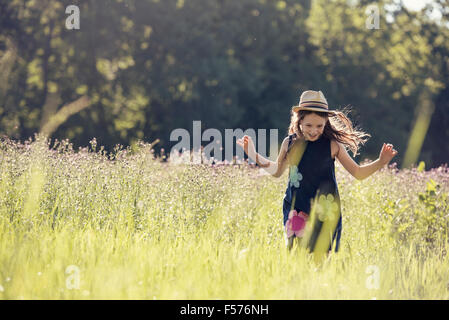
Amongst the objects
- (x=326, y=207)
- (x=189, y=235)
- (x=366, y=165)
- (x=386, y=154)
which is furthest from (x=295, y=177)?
(x=189, y=235)

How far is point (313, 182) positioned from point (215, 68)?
21060mm

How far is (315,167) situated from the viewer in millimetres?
4375

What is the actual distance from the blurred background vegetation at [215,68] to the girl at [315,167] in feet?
55.9

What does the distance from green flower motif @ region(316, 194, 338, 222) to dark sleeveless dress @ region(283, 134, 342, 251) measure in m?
0.03

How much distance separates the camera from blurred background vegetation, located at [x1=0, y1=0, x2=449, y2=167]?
2330cm

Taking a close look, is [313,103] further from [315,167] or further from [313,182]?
[313,182]

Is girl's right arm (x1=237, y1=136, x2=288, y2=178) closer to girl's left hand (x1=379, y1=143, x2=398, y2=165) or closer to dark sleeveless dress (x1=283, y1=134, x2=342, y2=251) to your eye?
dark sleeveless dress (x1=283, y1=134, x2=342, y2=251)

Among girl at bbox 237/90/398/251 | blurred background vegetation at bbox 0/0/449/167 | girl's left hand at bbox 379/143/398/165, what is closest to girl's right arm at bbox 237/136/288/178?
girl at bbox 237/90/398/251
